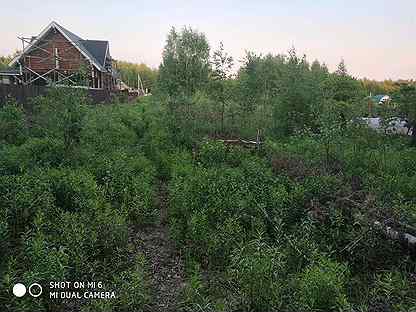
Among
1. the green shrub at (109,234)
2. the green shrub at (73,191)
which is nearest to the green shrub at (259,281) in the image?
the green shrub at (109,234)

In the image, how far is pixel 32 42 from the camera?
24.3 metres

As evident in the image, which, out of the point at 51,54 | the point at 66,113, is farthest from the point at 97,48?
the point at 66,113

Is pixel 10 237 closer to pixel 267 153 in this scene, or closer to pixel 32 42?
pixel 267 153

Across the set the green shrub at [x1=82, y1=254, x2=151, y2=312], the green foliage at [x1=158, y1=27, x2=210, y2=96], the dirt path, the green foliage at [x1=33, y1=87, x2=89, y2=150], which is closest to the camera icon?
the green shrub at [x1=82, y1=254, x2=151, y2=312]

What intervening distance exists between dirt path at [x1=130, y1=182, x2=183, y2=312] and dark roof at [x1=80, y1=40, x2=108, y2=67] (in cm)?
2666

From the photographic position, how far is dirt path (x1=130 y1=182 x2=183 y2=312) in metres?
3.81

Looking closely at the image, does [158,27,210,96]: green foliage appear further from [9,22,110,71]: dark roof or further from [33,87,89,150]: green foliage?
[33,87,89,150]: green foliage

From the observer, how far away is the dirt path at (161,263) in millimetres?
3810

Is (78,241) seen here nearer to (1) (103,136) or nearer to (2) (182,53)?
(1) (103,136)

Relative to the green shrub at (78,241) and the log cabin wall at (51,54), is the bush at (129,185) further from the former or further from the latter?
the log cabin wall at (51,54)

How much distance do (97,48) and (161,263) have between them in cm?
2964

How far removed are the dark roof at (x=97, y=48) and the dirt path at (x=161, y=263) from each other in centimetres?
2666

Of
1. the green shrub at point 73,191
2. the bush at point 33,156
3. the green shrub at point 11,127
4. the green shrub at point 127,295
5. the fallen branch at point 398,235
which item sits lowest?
the green shrub at point 127,295

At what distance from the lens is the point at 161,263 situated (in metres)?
4.62
